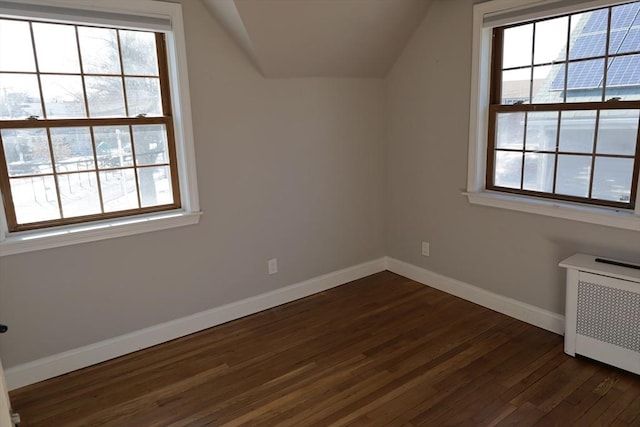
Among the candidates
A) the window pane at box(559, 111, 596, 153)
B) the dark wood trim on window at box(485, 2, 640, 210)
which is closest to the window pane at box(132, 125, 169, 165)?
the dark wood trim on window at box(485, 2, 640, 210)

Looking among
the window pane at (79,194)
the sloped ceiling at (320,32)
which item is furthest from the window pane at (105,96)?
the sloped ceiling at (320,32)

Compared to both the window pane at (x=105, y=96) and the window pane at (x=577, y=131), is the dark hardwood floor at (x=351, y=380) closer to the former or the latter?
the window pane at (x=577, y=131)

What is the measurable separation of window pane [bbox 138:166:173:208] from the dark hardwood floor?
978 millimetres

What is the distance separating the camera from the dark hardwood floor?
2.22m

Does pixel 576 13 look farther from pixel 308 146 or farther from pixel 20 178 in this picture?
pixel 20 178

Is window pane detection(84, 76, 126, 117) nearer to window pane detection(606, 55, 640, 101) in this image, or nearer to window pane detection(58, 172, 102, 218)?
window pane detection(58, 172, 102, 218)

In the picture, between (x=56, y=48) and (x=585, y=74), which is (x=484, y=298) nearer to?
(x=585, y=74)

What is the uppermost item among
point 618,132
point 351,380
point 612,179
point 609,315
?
point 618,132

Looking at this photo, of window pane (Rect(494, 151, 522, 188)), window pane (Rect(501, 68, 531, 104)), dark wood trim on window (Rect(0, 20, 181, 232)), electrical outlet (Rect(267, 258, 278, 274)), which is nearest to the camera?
dark wood trim on window (Rect(0, 20, 181, 232))

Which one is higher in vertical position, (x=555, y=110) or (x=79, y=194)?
(x=555, y=110)

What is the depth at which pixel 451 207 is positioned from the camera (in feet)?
11.4

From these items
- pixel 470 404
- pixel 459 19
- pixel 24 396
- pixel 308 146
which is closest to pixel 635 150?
pixel 459 19

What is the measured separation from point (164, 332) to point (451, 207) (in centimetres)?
233

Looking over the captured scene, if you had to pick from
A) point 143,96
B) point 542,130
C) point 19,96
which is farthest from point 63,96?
point 542,130
